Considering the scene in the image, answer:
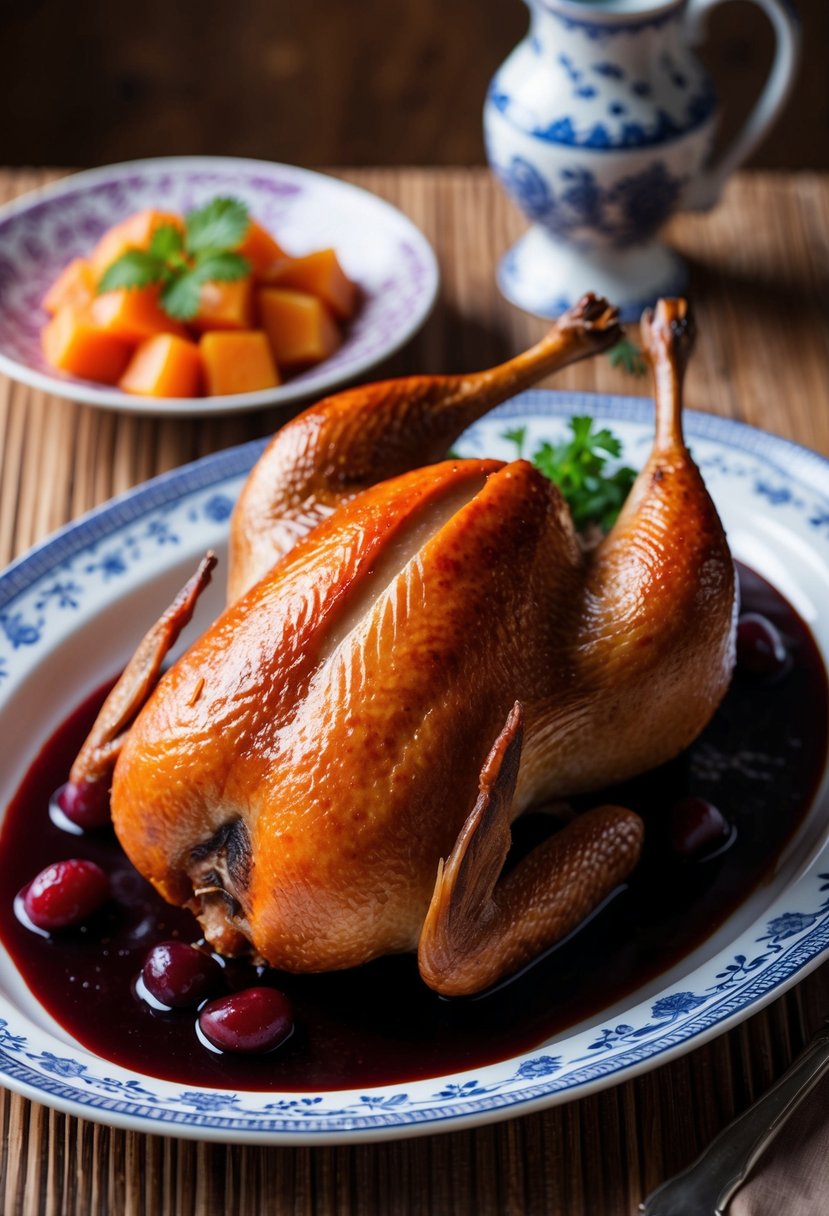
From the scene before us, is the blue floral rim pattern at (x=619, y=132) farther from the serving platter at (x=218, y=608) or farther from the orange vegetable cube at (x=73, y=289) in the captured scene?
the orange vegetable cube at (x=73, y=289)

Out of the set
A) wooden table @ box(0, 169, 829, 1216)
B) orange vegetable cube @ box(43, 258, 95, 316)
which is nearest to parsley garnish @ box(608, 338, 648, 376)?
wooden table @ box(0, 169, 829, 1216)

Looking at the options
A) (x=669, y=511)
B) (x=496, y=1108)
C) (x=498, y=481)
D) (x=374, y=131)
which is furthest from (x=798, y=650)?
(x=374, y=131)

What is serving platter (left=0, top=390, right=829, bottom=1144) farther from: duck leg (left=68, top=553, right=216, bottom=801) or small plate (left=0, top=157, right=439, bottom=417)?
small plate (left=0, top=157, right=439, bottom=417)

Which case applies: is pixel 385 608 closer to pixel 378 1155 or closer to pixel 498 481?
pixel 498 481

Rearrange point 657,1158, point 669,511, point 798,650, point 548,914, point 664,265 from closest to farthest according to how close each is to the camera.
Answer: point 657,1158 < point 548,914 < point 669,511 < point 798,650 < point 664,265

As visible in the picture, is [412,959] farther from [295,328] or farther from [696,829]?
[295,328]

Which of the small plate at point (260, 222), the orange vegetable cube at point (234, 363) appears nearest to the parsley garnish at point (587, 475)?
the small plate at point (260, 222)
